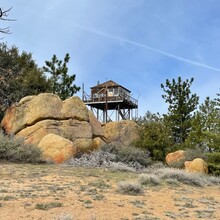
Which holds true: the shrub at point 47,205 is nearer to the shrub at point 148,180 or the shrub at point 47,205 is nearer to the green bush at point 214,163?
the shrub at point 148,180

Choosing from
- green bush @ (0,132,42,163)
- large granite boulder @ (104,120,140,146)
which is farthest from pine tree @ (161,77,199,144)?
green bush @ (0,132,42,163)

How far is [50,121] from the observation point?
19.8 metres

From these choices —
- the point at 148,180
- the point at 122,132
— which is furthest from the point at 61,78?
the point at 148,180

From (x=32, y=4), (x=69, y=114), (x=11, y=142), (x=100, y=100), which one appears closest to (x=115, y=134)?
(x=69, y=114)

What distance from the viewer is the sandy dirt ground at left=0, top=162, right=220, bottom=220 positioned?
680cm

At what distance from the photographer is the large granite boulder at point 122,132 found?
23.3 m

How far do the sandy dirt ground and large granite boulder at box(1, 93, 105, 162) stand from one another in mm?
8122

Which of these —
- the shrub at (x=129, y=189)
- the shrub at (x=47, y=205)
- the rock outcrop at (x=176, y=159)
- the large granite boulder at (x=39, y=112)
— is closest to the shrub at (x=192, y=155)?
the rock outcrop at (x=176, y=159)

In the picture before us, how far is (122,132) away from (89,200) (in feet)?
51.6

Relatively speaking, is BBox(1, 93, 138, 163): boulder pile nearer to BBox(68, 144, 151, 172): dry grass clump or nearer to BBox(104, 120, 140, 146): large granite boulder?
BBox(68, 144, 151, 172): dry grass clump

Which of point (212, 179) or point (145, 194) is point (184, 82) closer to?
point (212, 179)

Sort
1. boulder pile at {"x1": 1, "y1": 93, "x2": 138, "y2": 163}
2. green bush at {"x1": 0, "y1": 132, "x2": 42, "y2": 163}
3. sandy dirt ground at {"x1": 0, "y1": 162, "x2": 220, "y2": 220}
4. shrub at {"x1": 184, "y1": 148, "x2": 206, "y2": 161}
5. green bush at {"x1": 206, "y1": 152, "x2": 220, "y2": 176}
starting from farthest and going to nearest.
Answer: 1. shrub at {"x1": 184, "y1": 148, "x2": 206, "y2": 161}
2. boulder pile at {"x1": 1, "y1": 93, "x2": 138, "y2": 163}
3. green bush at {"x1": 206, "y1": 152, "x2": 220, "y2": 176}
4. green bush at {"x1": 0, "y1": 132, "x2": 42, "y2": 163}
5. sandy dirt ground at {"x1": 0, "y1": 162, "x2": 220, "y2": 220}

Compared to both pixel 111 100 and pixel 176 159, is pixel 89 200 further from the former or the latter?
pixel 111 100

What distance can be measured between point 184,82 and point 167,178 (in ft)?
60.9
